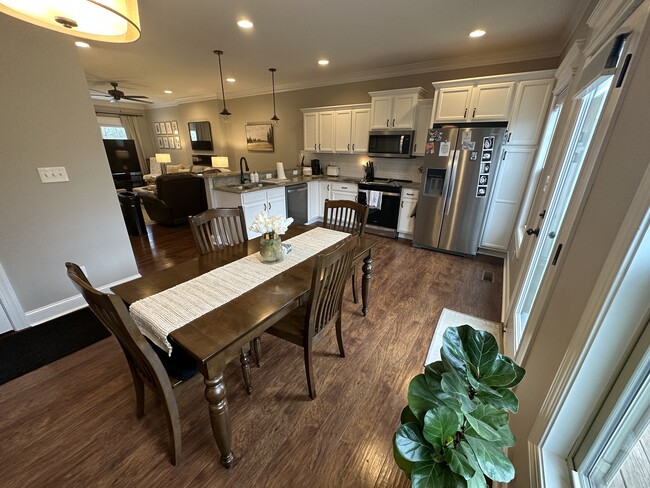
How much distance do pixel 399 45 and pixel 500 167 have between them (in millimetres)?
1980

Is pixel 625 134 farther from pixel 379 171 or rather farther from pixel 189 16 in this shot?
pixel 379 171

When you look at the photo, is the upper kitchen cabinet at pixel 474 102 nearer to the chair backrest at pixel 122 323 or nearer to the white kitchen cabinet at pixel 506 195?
the white kitchen cabinet at pixel 506 195

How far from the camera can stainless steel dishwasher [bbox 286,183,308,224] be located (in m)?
4.45

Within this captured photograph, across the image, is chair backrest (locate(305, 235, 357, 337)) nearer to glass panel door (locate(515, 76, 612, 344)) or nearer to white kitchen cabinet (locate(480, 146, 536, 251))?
glass panel door (locate(515, 76, 612, 344))

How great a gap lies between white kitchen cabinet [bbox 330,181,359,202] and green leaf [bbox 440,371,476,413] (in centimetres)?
401

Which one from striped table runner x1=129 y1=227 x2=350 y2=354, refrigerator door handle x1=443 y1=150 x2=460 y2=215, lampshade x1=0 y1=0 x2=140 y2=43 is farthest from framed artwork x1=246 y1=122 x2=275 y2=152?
lampshade x1=0 y1=0 x2=140 y2=43

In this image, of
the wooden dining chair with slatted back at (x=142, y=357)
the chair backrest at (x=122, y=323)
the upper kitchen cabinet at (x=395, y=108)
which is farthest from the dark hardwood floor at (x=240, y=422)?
the upper kitchen cabinet at (x=395, y=108)

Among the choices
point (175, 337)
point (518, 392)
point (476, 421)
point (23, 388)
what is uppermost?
point (476, 421)

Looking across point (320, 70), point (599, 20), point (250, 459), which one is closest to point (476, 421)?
point (250, 459)

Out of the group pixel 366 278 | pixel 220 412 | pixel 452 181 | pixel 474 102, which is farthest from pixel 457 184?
pixel 220 412

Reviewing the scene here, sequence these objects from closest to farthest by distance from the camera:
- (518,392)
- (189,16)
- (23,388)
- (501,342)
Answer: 1. (518,392)
2. (23,388)
3. (501,342)
4. (189,16)

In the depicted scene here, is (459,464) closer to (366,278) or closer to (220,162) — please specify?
(366,278)

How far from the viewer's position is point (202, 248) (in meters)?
1.91

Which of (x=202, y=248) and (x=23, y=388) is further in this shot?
(x=202, y=248)
